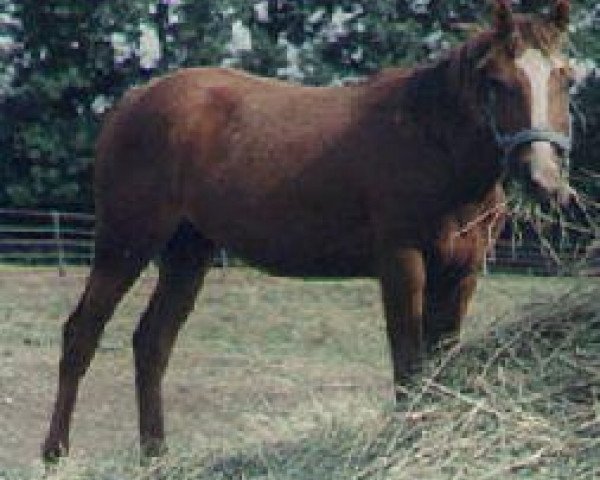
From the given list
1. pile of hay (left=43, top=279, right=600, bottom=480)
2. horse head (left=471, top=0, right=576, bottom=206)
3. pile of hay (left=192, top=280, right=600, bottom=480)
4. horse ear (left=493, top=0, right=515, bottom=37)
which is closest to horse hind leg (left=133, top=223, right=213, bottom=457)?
pile of hay (left=43, top=279, right=600, bottom=480)

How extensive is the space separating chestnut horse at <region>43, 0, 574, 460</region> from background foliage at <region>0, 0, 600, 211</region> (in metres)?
21.7

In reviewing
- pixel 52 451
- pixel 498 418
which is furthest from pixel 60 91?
pixel 498 418

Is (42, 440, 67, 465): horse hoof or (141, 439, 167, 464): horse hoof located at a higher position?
(141, 439, 167, 464): horse hoof

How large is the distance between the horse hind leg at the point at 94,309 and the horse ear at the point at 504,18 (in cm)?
240

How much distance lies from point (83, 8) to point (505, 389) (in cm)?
2787

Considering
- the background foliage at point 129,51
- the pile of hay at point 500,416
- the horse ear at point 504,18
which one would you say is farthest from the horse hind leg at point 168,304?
the background foliage at point 129,51

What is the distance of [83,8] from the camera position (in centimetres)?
3134

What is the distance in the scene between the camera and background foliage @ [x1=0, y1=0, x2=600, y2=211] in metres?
29.3

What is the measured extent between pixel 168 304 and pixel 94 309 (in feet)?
1.17

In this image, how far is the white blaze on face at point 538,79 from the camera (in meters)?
4.98

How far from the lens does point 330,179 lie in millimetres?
5930

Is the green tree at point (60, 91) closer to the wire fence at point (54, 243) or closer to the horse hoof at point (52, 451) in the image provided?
the wire fence at point (54, 243)

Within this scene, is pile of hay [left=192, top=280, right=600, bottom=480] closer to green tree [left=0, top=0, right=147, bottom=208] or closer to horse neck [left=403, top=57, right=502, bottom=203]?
horse neck [left=403, top=57, right=502, bottom=203]

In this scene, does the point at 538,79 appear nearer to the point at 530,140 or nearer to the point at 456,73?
the point at 530,140
